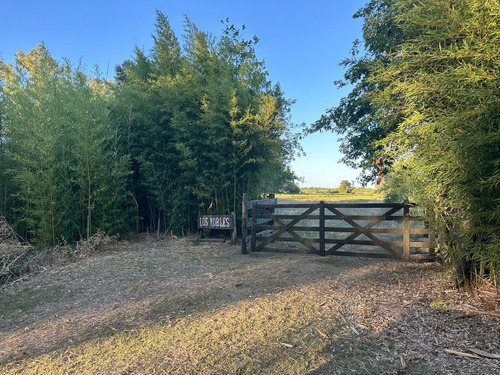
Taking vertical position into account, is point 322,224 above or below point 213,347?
above

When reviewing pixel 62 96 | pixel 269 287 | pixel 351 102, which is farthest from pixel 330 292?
pixel 62 96

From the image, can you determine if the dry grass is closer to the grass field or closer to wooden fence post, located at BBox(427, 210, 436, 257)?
wooden fence post, located at BBox(427, 210, 436, 257)

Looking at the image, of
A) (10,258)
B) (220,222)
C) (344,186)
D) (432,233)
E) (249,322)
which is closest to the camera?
(249,322)

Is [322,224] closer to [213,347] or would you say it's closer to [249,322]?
[249,322]

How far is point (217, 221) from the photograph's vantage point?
7.29 metres

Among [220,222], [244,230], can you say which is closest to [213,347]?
[244,230]

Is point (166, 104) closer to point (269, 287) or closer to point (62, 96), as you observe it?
point (62, 96)

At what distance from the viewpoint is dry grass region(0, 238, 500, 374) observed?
244 centimetres

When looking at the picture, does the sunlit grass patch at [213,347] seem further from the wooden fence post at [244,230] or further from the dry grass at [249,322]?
the wooden fence post at [244,230]

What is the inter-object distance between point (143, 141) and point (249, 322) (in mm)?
6480

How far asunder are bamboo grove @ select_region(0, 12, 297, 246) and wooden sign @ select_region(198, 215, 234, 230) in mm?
735

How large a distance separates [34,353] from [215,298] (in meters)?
1.89

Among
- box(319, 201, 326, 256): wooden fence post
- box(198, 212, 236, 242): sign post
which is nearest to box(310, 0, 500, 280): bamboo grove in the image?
box(319, 201, 326, 256): wooden fence post

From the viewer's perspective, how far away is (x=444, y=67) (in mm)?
3674
